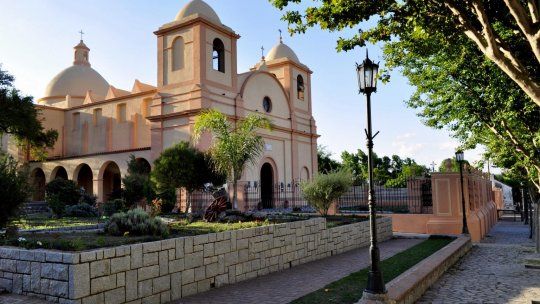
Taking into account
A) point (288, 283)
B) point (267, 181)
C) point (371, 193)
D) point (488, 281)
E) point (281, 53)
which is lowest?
point (488, 281)

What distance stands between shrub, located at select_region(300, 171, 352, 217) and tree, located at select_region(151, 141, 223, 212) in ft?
10.9

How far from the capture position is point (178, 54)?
83.0 ft

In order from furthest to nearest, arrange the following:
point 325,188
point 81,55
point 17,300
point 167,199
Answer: point 81,55 < point 167,199 < point 325,188 < point 17,300

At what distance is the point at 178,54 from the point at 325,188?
1366 cm

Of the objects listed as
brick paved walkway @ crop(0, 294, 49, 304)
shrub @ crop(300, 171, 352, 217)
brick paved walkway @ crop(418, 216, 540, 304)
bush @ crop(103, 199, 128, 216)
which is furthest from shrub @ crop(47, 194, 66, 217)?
brick paved walkway @ crop(418, 216, 540, 304)

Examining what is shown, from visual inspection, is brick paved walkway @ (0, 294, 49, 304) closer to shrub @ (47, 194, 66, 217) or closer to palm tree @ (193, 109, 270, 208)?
palm tree @ (193, 109, 270, 208)

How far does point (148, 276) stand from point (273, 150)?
73.3ft

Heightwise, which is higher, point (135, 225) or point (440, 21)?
point (440, 21)

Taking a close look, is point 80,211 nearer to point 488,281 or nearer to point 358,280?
point 358,280

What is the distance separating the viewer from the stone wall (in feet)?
18.6

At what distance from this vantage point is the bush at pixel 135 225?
8312 millimetres

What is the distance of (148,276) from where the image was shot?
21.5 feet

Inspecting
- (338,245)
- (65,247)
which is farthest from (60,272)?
(338,245)

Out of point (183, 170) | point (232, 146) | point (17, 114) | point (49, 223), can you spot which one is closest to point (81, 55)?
point (17, 114)
